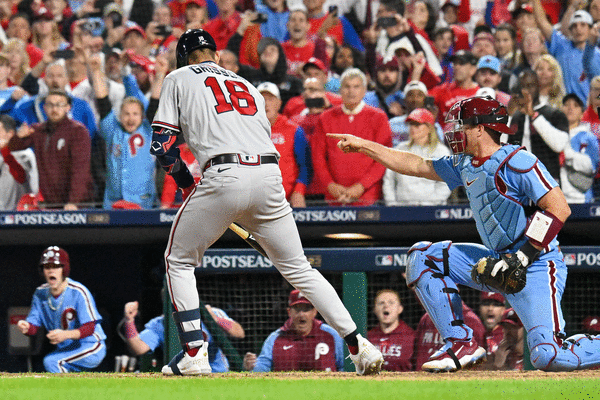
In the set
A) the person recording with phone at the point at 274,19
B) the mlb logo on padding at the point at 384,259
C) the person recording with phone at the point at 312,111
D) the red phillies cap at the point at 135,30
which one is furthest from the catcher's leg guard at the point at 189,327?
the red phillies cap at the point at 135,30

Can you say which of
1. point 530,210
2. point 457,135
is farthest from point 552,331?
point 457,135

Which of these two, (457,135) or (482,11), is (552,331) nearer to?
(457,135)

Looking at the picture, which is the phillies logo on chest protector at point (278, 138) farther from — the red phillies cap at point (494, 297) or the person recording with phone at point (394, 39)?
the red phillies cap at point (494, 297)

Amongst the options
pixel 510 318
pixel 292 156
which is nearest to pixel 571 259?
pixel 510 318

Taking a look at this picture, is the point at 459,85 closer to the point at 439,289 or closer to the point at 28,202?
the point at 439,289

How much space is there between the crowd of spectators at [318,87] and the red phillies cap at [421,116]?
1 centimetres

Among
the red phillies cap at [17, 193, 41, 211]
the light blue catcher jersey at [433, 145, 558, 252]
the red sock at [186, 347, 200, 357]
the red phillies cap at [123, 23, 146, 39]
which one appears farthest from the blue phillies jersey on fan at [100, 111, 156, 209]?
the light blue catcher jersey at [433, 145, 558, 252]

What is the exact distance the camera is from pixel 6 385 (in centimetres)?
352

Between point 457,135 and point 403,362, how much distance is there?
2.16 metres

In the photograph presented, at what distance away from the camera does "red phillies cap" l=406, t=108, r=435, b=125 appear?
23.1 ft

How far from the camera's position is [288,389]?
10.6 feet

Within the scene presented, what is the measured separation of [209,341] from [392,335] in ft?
4.40

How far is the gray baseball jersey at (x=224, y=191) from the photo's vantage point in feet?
12.3

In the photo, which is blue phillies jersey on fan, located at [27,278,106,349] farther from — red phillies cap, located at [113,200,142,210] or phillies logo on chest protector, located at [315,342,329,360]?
phillies logo on chest protector, located at [315,342,329,360]
